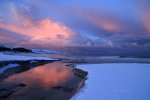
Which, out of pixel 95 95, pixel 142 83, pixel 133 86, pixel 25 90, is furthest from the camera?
pixel 25 90

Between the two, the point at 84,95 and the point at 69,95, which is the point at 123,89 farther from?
the point at 69,95

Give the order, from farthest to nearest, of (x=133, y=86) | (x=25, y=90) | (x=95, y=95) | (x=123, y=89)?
(x=25, y=90) < (x=133, y=86) < (x=123, y=89) < (x=95, y=95)

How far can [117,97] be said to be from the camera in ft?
37.5

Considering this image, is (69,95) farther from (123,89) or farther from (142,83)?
(142,83)

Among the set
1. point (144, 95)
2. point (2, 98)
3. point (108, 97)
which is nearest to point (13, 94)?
point (2, 98)

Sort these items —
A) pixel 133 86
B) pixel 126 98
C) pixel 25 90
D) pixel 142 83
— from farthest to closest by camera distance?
pixel 25 90, pixel 142 83, pixel 133 86, pixel 126 98

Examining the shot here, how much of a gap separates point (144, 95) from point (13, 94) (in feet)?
33.5

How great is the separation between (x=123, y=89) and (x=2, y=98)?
30.1ft

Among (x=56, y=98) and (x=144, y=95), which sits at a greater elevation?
(x=144, y=95)

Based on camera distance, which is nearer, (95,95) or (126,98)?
(126,98)

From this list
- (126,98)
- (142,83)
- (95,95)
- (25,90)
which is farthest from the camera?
(25,90)

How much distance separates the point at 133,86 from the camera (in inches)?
550

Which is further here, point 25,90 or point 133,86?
point 25,90

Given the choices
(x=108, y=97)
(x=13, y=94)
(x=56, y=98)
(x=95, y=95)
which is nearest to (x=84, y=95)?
(x=95, y=95)
